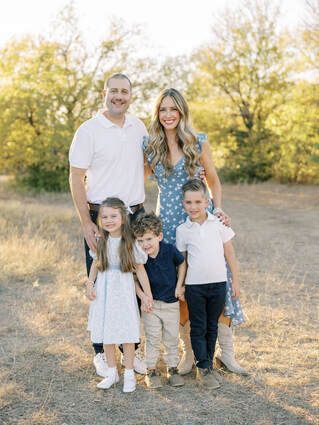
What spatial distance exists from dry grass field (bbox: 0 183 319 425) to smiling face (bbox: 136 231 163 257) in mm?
954

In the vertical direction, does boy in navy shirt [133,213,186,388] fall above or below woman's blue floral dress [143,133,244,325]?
below

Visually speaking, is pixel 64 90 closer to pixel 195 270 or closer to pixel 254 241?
pixel 254 241

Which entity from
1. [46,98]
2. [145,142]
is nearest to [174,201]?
[145,142]

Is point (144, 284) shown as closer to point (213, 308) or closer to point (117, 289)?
point (117, 289)

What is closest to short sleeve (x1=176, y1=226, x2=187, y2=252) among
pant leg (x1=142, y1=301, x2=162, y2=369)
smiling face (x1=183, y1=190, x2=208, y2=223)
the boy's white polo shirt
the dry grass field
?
the boy's white polo shirt

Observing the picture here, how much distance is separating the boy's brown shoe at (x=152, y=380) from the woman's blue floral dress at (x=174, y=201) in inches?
26.0

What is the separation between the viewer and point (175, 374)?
13.1ft

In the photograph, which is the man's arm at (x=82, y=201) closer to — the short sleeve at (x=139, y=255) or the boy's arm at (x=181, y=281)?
the short sleeve at (x=139, y=255)

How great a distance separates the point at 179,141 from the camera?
13.2 feet

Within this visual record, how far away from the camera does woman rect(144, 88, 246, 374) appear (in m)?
3.96

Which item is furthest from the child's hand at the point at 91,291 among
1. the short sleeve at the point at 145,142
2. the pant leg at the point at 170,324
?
the short sleeve at the point at 145,142

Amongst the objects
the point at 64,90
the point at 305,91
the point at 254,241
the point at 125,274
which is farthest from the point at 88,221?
the point at 305,91

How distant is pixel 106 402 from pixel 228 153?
1968 cm

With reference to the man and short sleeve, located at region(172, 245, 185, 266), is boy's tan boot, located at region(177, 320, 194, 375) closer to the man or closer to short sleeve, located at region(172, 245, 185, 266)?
short sleeve, located at region(172, 245, 185, 266)
